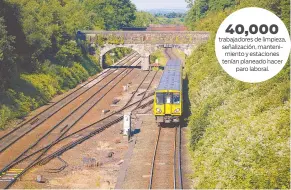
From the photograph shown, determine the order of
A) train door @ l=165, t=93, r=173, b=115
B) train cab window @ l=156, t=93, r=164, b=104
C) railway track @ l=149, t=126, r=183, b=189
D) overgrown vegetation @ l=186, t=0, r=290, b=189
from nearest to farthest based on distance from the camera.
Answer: overgrown vegetation @ l=186, t=0, r=290, b=189 < railway track @ l=149, t=126, r=183, b=189 < train door @ l=165, t=93, r=173, b=115 < train cab window @ l=156, t=93, r=164, b=104

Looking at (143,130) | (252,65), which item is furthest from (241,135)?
(143,130)

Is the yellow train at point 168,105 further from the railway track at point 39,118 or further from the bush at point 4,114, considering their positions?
the bush at point 4,114

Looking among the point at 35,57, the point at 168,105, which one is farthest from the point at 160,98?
the point at 35,57

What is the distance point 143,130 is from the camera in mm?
28422

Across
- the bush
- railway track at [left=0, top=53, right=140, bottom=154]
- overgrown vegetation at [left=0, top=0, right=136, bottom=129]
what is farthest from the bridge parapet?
the bush

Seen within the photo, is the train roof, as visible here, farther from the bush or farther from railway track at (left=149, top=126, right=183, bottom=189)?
the bush

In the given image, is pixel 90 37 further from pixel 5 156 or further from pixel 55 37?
pixel 5 156

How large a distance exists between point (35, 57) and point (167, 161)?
2405cm

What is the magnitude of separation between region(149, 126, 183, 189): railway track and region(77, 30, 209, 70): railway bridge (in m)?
33.2

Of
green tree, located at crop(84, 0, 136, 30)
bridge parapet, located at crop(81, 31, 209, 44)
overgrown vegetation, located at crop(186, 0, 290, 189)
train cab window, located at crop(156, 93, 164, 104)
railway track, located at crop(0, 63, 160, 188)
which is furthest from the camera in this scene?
green tree, located at crop(84, 0, 136, 30)

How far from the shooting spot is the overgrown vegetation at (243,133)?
49.9ft

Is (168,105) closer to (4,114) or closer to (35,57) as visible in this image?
(4,114)

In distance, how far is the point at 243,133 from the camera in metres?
17.9

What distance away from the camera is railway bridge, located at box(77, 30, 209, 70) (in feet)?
197
